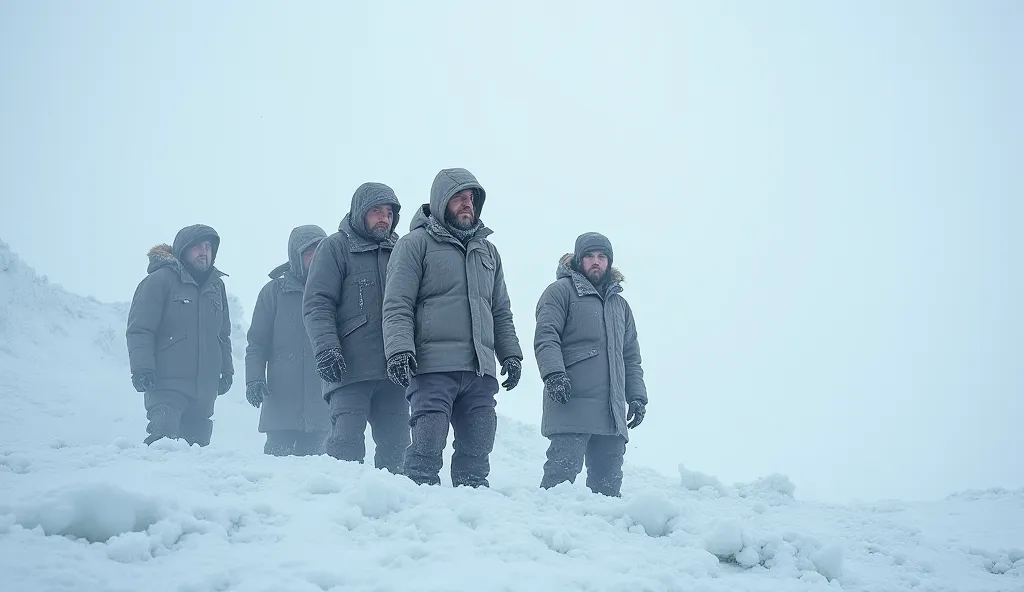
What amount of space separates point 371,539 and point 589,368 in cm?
376

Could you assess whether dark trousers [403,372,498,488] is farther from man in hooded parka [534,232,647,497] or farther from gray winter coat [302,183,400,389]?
man in hooded parka [534,232,647,497]

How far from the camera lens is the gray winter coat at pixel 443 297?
195 inches

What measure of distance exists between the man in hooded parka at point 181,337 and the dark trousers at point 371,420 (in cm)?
220

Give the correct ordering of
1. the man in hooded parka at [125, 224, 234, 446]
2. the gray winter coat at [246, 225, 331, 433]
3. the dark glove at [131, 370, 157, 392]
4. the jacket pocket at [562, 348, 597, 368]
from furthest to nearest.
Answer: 1. the gray winter coat at [246, 225, 331, 433]
2. the man in hooded parka at [125, 224, 234, 446]
3. the dark glove at [131, 370, 157, 392]
4. the jacket pocket at [562, 348, 597, 368]

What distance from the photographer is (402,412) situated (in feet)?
19.3

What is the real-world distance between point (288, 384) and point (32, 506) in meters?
4.77

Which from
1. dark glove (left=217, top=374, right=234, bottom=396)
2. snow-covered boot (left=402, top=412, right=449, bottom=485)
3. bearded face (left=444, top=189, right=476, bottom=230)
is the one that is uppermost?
bearded face (left=444, top=189, right=476, bottom=230)

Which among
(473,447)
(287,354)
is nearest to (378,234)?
(473,447)

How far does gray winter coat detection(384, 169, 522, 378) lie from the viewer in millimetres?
4965

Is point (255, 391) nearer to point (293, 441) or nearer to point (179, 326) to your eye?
point (293, 441)

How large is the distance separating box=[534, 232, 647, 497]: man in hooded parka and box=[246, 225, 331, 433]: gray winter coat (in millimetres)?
2349

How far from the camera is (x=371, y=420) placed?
586cm

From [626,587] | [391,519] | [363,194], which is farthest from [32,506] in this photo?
[363,194]

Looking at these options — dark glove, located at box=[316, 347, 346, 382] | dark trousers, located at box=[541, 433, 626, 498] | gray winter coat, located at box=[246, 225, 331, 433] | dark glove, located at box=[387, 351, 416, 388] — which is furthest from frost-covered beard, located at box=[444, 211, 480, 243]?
gray winter coat, located at box=[246, 225, 331, 433]
